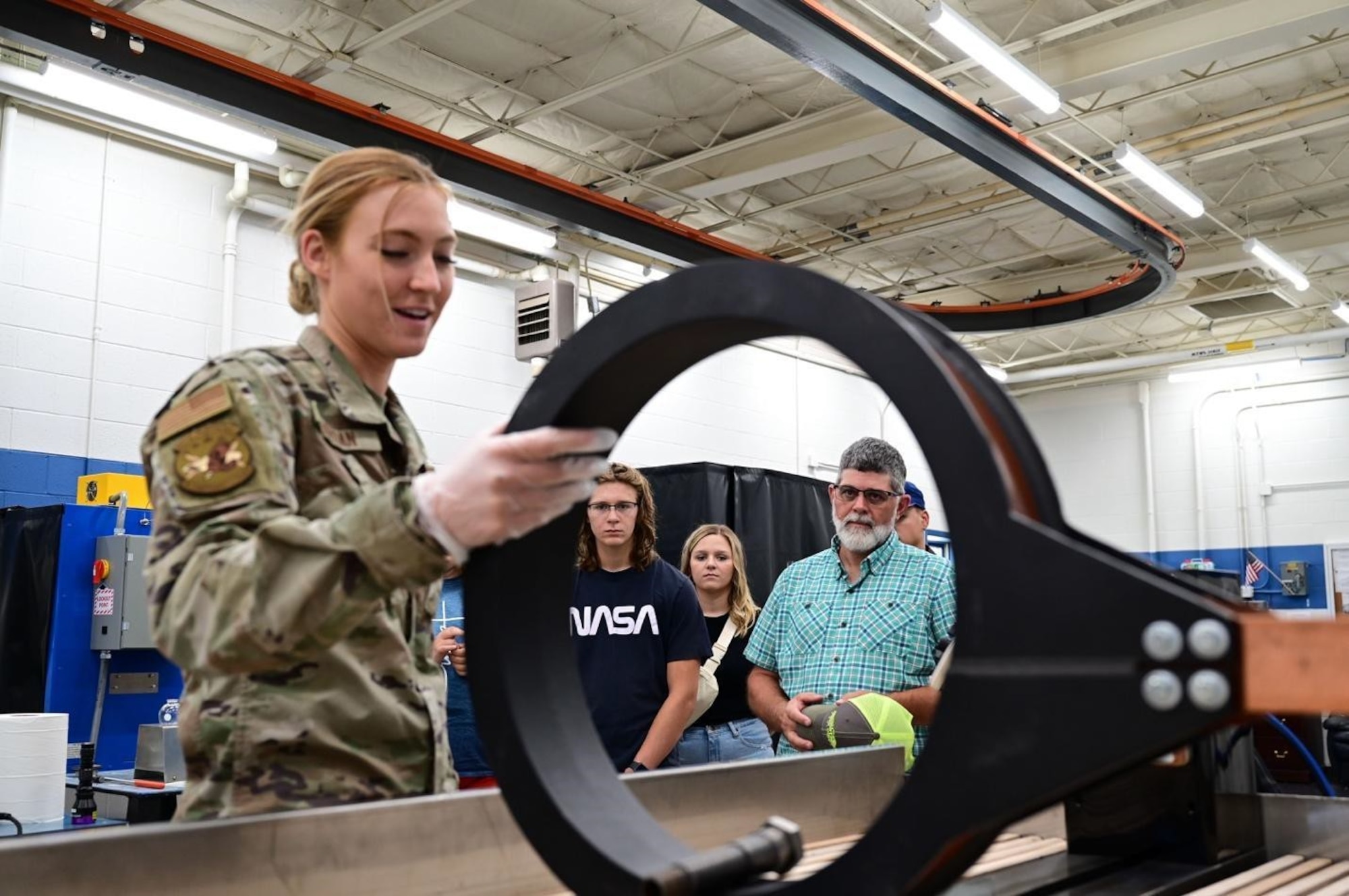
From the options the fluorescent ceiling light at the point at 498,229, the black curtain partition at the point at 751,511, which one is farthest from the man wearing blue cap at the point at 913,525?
→ the fluorescent ceiling light at the point at 498,229

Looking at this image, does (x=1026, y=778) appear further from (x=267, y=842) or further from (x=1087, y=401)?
(x=1087, y=401)

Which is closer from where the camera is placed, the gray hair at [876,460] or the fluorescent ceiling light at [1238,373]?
the gray hair at [876,460]

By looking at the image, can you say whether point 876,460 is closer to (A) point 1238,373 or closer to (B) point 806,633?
(B) point 806,633

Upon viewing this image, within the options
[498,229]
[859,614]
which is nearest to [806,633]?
[859,614]

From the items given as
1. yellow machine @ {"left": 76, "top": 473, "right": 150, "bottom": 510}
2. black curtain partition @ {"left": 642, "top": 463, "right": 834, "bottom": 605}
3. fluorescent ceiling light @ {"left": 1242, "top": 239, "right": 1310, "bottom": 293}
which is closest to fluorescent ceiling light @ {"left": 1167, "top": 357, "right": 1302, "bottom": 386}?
fluorescent ceiling light @ {"left": 1242, "top": 239, "right": 1310, "bottom": 293}

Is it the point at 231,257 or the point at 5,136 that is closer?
the point at 5,136

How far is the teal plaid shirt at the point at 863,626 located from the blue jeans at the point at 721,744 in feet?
1.72

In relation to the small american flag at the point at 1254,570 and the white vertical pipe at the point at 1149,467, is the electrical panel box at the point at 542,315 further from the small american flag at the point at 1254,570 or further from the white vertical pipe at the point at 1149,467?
the small american flag at the point at 1254,570

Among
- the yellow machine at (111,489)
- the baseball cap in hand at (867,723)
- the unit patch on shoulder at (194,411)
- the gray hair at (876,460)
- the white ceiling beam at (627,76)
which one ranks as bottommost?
the baseball cap in hand at (867,723)

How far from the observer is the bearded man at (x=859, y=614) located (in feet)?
8.37

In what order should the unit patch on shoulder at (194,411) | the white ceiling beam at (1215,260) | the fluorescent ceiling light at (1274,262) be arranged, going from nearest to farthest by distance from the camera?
1. the unit patch on shoulder at (194,411)
2. the fluorescent ceiling light at (1274,262)
3. the white ceiling beam at (1215,260)

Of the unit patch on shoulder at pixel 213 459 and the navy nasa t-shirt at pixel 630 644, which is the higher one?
the unit patch on shoulder at pixel 213 459

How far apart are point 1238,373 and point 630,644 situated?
9171 mm

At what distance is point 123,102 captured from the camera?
4633 millimetres
